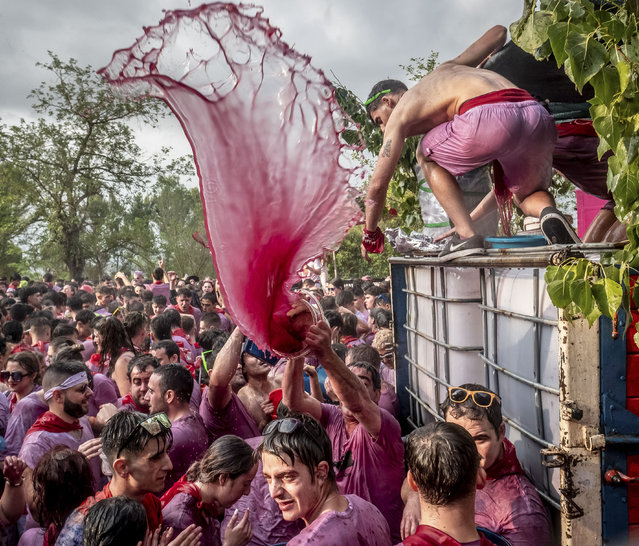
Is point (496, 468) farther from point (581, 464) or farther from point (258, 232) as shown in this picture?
point (258, 232)

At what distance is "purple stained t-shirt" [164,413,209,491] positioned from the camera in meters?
3.71

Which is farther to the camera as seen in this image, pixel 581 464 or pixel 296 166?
pixel 581 464

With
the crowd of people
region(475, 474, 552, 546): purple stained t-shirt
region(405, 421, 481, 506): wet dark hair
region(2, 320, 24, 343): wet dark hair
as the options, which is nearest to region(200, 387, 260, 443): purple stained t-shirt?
the crowd of people

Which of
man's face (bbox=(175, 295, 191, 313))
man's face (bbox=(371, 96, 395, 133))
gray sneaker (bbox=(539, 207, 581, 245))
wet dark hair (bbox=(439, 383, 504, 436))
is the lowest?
man's face (bbox=(175, 295, 191, 313))

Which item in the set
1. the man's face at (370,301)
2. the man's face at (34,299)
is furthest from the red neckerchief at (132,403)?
the man's face at (34,299)

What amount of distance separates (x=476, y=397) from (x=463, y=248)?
98 cm

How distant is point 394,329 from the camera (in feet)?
17.0

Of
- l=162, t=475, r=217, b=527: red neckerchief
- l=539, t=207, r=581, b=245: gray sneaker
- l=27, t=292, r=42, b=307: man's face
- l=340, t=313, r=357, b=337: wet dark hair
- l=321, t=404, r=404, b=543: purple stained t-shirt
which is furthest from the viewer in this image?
l=27, t=292, r=42, b=307: man's face

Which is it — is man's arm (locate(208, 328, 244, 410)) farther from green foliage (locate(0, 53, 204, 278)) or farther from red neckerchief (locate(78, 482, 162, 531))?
green foliage (locate(0, 53, 204, 278))

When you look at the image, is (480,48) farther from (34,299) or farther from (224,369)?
(34,299)

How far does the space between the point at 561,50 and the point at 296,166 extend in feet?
2.71

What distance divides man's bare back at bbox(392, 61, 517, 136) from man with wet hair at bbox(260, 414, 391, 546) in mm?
2203

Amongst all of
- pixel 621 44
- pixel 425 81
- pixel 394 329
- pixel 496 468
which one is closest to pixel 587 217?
pixel 394 329

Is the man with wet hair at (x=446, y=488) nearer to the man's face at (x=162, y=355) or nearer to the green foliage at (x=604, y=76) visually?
the green foliage at (x=604, y=76)
